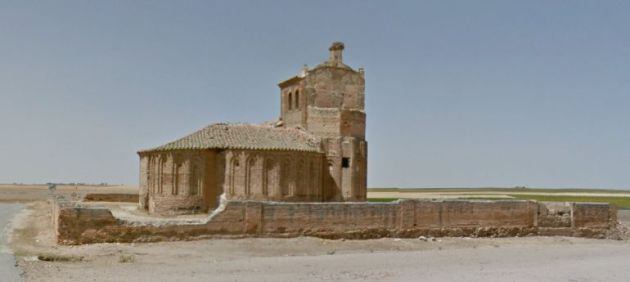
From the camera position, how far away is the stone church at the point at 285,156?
93.7 ft

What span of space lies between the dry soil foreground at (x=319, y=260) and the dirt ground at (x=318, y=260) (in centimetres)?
3

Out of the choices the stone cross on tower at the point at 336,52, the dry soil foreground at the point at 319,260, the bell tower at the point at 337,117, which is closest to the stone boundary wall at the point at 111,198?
the bell tower at the point at 337,117

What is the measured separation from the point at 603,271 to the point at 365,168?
53.2 ft

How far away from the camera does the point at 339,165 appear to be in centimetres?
3167

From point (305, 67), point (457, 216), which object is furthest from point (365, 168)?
point (457, 216)

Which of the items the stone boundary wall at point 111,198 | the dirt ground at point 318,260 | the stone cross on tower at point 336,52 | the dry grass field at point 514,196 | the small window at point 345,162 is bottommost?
the dry grass field at point 514,196

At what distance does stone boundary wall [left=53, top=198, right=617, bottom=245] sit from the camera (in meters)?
19.7

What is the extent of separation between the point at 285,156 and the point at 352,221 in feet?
23.8

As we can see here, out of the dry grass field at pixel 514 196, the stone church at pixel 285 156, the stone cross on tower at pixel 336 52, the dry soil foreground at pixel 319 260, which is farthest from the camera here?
the dry grass field at pixel 514 196

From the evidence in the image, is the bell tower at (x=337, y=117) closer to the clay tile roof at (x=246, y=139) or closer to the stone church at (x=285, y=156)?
the stone church at (x=285, y=156)

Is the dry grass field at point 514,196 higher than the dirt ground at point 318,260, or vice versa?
the dirt ground at point 318,260

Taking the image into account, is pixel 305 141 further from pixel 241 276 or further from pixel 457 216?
pixel 241 276

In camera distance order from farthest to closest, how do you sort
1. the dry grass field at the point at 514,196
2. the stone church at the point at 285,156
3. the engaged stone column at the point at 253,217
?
the dry grass field at the point at 514,196 → the stone church at the point at 285,156 → the engaged stone column at the point at 253,217

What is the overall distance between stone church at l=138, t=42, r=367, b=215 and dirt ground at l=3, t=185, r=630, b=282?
657 centimetres
